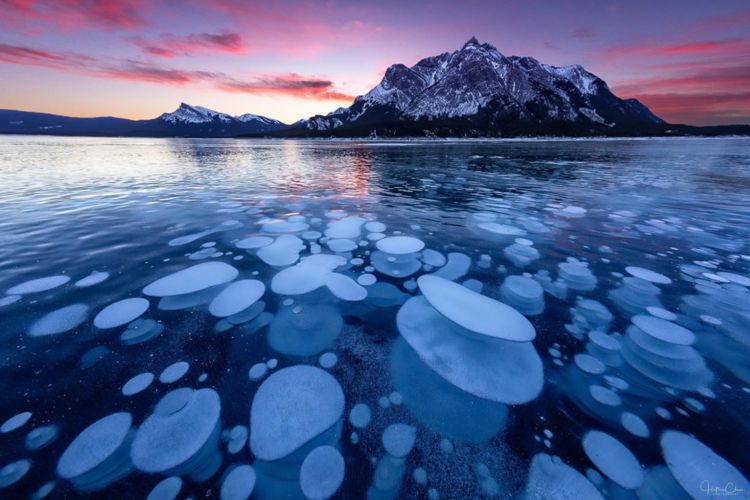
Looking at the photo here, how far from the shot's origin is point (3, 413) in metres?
2.45

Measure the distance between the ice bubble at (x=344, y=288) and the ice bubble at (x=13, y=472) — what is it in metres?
3.14

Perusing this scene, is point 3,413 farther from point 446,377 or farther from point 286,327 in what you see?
point 446,377

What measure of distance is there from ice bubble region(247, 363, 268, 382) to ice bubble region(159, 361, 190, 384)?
0.68m

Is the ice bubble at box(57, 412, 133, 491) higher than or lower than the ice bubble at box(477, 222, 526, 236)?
higher

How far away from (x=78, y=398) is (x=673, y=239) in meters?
10.7

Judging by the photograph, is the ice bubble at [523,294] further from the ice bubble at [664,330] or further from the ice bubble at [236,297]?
the ice bubble at [236,297]

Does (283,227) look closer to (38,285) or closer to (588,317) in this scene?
(38,285)

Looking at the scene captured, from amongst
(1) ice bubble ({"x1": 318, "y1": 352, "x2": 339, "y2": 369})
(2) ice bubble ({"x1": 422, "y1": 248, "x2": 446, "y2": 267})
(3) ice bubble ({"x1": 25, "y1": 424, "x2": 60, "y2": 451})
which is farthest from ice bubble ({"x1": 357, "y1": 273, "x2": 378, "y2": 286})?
(3) ice bubble ({"x1": 25, "y1": 424, "x2": 60, "y2": 451})

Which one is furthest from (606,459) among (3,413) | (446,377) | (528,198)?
(528,198)

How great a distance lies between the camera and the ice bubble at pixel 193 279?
4.27 metres

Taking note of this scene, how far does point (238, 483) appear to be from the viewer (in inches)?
79.6

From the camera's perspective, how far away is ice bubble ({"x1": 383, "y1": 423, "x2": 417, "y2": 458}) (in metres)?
2.24

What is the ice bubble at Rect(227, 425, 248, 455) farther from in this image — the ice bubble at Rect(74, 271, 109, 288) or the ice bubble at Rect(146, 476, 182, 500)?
the ice bubble at Rect(74, 271, 109, 288)


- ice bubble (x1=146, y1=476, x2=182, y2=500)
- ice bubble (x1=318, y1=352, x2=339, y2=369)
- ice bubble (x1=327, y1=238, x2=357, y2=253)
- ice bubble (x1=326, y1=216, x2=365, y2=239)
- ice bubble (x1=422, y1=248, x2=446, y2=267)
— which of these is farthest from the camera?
ice bubble (x1=326, y1=216, x2=365, y2=239)
